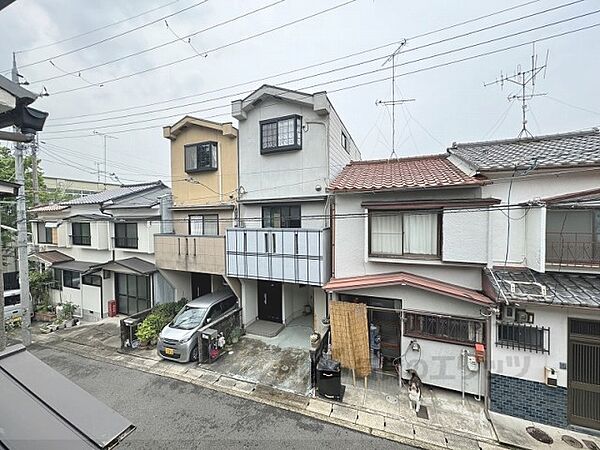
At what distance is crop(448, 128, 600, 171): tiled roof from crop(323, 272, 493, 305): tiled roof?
11.4 feet

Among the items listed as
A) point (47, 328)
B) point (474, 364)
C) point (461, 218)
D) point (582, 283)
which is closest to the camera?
point (582, 283)

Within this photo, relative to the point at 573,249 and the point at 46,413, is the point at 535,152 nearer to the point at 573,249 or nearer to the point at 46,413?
the point at 573,249

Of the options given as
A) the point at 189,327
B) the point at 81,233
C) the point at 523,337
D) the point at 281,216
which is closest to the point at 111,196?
the point at 81,233

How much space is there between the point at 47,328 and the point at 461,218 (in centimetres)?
1794

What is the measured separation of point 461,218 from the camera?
26.4 feet

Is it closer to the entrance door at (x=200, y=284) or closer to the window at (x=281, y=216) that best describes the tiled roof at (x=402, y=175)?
the window at (x=281, y=216)

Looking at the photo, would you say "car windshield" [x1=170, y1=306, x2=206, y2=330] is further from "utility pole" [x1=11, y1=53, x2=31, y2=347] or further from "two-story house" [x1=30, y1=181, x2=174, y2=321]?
"utility pole" [x1=11, y1=53, x2=31, y2=347]

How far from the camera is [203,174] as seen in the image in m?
13.6

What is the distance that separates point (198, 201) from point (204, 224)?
1142 mm

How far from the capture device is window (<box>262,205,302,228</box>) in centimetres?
1169

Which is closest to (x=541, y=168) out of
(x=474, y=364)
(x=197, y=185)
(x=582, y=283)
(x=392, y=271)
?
(x=582, y=283)

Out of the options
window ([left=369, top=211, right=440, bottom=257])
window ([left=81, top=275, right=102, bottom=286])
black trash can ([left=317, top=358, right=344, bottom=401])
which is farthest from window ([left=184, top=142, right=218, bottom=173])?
black trash can ([left=317, top=358, right=344, bottom=401])

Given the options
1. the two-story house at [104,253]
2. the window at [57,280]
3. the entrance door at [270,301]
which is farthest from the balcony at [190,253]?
the window at [57,280]

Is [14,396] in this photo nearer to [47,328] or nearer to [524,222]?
[524,222]
